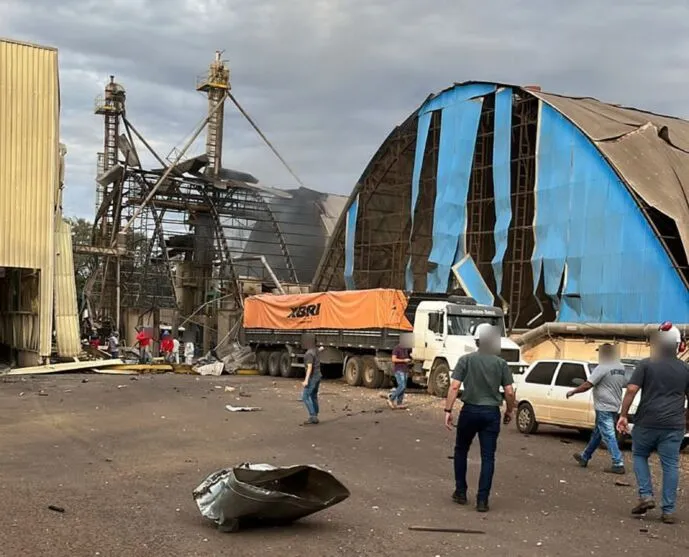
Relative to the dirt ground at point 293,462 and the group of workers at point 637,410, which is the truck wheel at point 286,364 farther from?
the group of workers at point 637,410

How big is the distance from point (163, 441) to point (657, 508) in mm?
7330

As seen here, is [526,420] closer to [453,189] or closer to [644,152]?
[644,152]

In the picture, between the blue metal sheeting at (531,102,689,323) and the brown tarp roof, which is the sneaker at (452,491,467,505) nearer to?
the blue metal sheeting at (531,102,689,323)

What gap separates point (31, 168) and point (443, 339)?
1549cm

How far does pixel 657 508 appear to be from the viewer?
8469 mm

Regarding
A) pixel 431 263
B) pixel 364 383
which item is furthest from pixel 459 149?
pixel 364 383

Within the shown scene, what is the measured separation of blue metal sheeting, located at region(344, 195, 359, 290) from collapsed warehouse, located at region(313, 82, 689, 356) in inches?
2.4

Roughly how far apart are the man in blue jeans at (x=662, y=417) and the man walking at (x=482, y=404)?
126cm

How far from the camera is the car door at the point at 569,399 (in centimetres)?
1401

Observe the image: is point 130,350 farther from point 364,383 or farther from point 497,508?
point 497,508

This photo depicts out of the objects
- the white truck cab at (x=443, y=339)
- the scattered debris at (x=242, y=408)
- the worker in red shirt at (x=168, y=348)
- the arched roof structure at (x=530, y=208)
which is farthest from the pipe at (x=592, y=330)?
the worker in red shirt at (x=168, y=348)

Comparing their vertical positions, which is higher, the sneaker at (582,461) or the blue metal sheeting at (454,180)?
the blue metal sheeting at (454,180)

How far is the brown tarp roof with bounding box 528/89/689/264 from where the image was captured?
25.7 meters

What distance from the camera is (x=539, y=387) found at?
49.4 feet
